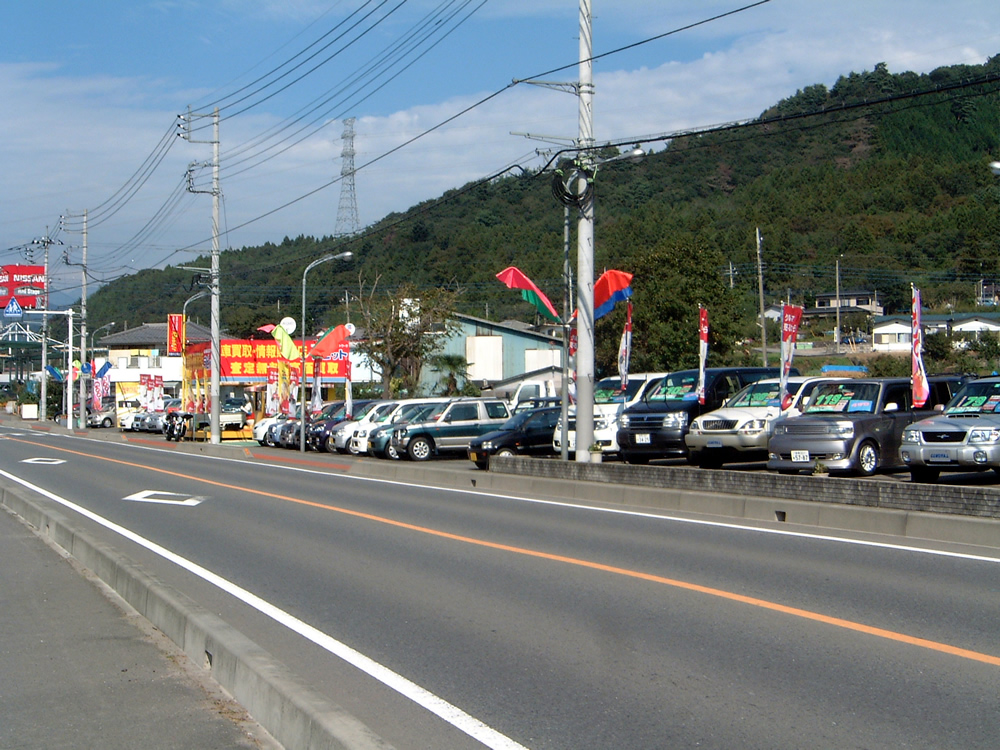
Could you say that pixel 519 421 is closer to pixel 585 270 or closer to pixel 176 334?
pixel 585 270

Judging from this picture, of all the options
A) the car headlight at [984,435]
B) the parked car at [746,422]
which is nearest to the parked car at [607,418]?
the parked car at [746,422]

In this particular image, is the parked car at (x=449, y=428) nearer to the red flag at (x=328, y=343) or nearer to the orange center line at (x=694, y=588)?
the red flag at (x=328, y=343)

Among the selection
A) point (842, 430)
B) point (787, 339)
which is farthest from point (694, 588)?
point (787, 339)

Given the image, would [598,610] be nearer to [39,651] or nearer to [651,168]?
[39,651]

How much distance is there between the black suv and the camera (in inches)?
850

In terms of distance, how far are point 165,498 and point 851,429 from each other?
12.6 meters

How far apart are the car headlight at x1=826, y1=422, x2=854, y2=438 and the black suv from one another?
163 inches

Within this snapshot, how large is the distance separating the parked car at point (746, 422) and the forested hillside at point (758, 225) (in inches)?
1374

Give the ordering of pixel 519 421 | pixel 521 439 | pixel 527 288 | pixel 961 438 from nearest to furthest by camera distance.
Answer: pixel 961 438 → pixel 527 288 → pixel 521 439 → pixel 519 421

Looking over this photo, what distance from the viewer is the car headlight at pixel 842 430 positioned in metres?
17.5

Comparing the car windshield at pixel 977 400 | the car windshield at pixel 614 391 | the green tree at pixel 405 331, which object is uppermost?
the green tree at pixel 405 331

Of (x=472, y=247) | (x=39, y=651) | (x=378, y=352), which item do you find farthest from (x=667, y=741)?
(x=472, y=247)

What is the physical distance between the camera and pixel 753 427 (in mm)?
19922

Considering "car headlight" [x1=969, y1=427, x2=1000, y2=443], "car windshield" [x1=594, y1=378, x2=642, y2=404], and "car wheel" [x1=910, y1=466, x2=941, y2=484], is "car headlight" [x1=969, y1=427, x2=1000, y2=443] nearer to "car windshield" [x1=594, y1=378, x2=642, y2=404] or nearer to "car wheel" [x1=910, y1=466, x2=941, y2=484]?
"car wheel" [x1=910, y1=466, x2=941, y2=484]
